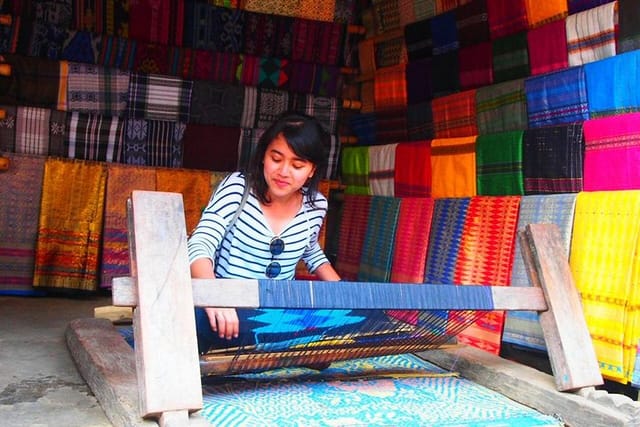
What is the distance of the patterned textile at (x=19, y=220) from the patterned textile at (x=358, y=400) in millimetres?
2580

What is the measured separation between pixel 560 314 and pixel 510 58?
66.2 inches

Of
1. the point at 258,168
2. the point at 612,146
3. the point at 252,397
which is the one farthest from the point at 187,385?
the point at 612,146

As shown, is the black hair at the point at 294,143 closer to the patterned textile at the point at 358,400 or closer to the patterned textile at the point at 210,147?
the patterned textile at the point at 358,400

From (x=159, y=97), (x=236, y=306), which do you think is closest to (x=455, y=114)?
(x=159, y=97)

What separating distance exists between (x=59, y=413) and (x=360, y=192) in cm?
308

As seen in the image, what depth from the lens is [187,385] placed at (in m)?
1.70

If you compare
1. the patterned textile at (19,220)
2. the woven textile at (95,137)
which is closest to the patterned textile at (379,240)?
the woven textile at (95,137)

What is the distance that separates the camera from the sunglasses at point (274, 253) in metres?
2.40

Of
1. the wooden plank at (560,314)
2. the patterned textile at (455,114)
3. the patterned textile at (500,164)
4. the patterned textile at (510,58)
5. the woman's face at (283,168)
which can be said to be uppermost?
the patterned textile at (510,58)

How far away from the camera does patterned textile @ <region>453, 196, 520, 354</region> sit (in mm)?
3266

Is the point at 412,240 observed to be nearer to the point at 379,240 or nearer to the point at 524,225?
the point at 379,240

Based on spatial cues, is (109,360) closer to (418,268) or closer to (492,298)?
(492,298)

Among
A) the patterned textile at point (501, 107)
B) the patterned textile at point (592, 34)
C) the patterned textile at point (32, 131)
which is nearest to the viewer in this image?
the patterned textile at point (592, 34)

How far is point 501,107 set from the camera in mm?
3518
